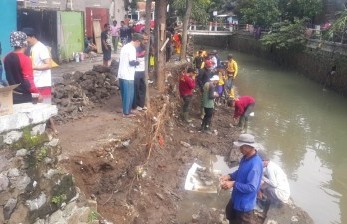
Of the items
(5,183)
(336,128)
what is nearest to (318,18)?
(336,128)

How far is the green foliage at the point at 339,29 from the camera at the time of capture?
17.0 m

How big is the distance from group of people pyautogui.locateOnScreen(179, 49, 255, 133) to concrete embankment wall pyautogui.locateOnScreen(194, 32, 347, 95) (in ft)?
25.1

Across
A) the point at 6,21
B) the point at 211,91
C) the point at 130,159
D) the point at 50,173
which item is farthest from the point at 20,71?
the point at 6,21

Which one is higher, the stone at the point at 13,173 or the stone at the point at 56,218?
the stone at the point at 13,173

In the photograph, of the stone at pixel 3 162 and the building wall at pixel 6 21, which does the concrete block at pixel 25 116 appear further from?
the building wall at pixel 6 21

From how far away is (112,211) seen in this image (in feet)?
19.8

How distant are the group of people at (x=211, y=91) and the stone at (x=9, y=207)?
727 centimetres

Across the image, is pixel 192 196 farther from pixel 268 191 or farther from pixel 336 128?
pixel 336 128

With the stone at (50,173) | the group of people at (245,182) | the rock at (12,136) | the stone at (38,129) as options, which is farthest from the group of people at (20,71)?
the group of people at (245,182)

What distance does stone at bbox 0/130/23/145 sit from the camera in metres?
4.15

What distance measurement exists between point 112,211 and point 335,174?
6354 mm

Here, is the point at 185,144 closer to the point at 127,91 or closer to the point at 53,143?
the point at 127,91

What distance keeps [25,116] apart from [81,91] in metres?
4.73

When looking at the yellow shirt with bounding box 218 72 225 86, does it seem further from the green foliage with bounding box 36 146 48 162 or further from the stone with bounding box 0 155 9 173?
the stone with bounding box 0 155 9 173
